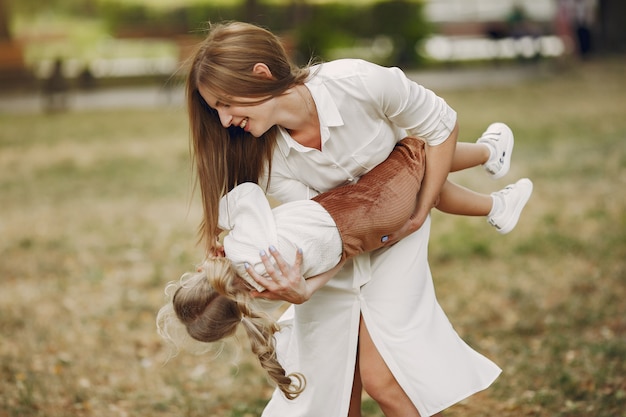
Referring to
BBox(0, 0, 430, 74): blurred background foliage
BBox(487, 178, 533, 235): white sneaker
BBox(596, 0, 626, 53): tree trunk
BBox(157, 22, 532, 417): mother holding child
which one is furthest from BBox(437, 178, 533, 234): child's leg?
BBox(596, 0, 626, 53): tree trunk

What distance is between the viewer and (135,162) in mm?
11320

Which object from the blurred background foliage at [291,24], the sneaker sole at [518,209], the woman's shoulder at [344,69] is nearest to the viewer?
the woman's shoulder at [344,69]

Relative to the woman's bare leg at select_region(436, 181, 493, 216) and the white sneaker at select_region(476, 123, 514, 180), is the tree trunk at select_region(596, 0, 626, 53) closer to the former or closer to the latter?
the white sneaker at select_region(476, 123, 514, 180)

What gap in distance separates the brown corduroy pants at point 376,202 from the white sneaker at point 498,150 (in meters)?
0.53

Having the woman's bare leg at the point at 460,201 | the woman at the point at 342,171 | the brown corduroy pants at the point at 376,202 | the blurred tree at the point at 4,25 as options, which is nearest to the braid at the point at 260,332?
the woman at the point at 342,171

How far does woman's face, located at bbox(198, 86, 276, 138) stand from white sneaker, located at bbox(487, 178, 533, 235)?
3.80 ft

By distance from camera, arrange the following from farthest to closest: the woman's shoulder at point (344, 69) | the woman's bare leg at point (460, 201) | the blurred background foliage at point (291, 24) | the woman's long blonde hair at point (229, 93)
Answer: the blurred background foliage at point (291, 24), the woman's bare leg at point (460, 201), the woman's shoulder at point (344, 69), the woman's long blonde hair at point (229, 93)

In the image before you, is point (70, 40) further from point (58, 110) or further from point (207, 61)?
point (207, 61)

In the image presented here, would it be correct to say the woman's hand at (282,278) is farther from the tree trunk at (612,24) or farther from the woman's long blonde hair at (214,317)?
the tree trunk at (612,24)

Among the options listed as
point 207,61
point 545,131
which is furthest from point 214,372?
point 545,131

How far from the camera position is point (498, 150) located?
357cm

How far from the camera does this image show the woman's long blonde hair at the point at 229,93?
2863 mm

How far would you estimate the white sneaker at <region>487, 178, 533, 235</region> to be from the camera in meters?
3.61

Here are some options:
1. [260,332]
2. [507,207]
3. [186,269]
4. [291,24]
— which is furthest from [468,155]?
[291,24]
